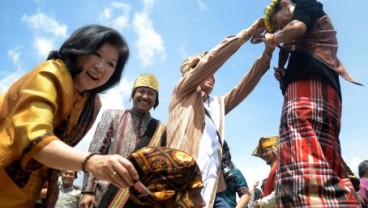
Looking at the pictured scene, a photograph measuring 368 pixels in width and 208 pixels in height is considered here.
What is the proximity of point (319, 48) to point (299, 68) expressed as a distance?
8.3 inches

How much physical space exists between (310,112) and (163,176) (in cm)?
106

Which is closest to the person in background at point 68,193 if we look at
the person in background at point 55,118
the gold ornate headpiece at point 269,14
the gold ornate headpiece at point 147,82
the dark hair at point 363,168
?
the gold ornate headpiece at point 147,82

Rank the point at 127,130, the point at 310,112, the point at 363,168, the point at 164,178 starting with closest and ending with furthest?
the point at 164,178 < the point at 310,112 < the point at 127,130 < the point at 363,168

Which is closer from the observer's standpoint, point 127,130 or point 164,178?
point 164,178

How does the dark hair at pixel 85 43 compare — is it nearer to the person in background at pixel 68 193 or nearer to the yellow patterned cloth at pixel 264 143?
the yellow patterned cloth at pixel 264 143

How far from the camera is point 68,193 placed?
5602 millimetres

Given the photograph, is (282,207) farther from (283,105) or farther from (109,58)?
(109,58)

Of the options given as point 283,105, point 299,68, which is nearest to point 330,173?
point 283,105

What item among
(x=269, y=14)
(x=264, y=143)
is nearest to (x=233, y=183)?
(x=264, y=143)

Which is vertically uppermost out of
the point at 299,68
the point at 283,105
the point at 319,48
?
the point at 319,48

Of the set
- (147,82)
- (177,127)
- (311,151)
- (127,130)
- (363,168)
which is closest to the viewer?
(311,151)

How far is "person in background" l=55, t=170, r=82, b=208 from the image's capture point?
17.9ft

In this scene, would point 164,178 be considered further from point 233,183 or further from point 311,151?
point 233,183

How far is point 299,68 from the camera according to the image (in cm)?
237
